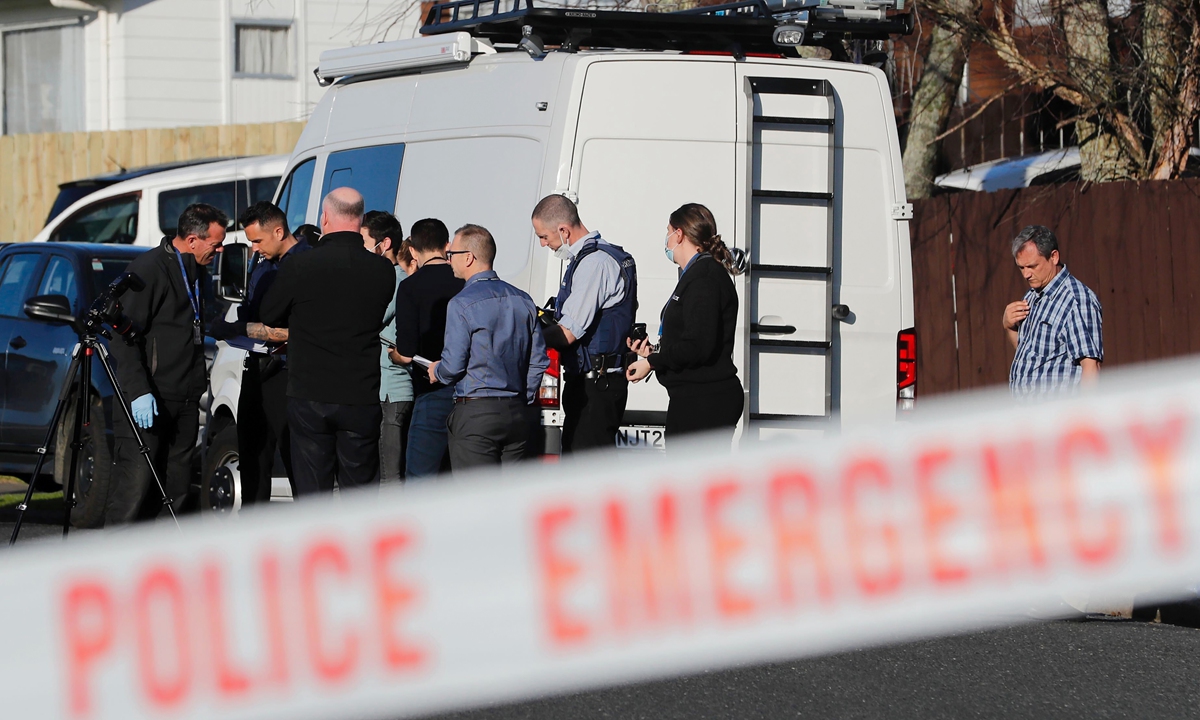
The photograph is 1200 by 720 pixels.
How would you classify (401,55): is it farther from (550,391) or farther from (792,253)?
(792,253)

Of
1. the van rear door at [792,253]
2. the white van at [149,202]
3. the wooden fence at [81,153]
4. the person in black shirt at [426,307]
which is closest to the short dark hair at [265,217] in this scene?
the person in black shirt at [426,307]

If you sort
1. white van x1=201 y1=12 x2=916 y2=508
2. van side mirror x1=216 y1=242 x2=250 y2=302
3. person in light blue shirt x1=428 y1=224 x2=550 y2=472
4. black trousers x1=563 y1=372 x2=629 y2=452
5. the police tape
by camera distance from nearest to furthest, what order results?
the police tape
person in light blue shirt x1=428 y1=224 x2=550 y2=472
black trousers x1=563 y1=372 x2=629 y2=452
white van x1=201 y1=12 x2=916 y2=508
van side mirror x1=216 y1=242 x2=250 y2=302

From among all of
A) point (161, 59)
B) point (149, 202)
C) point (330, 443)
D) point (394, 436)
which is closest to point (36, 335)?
point (394, 436)

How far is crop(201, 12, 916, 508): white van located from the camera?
807 cm

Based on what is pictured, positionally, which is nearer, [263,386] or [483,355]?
[483,355]

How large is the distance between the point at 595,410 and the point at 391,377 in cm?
130

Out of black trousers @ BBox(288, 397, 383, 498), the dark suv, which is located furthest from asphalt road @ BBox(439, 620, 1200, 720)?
the dark suv

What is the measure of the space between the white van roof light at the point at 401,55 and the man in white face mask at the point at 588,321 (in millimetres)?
1389

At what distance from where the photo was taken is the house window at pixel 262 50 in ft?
85.0

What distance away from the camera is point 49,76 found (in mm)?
26062

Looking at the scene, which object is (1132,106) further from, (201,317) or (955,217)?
(201,317)

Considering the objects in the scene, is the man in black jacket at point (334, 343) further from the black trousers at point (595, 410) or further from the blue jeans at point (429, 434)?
the black trousers at point (595, 410)

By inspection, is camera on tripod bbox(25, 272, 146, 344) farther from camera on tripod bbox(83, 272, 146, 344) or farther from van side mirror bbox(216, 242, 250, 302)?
van side mirror bbox(216, 242, 250, 302)

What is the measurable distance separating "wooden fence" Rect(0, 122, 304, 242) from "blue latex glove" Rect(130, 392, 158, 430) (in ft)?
45.6
